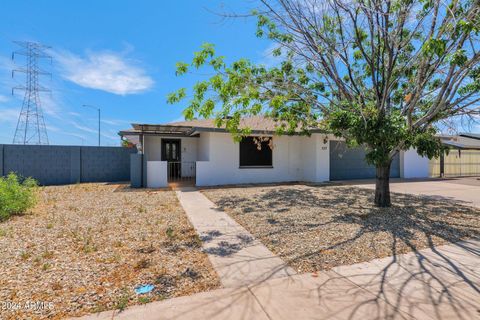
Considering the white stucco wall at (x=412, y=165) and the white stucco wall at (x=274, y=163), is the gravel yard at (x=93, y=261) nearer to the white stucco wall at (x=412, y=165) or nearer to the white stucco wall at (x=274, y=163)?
the white stucco wall at (x=274, y=163)

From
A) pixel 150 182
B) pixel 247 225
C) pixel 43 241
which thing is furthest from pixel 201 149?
pixel 43 241

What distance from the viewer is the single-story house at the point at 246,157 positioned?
38.6 ft

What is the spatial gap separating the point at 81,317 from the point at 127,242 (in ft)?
6.77

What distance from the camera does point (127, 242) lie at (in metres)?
4.43

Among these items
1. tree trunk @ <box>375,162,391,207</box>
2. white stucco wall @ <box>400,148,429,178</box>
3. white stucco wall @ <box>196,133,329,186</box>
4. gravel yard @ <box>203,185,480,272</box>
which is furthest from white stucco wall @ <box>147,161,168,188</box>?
white stucco wall @ <box>400,148,429,178</box>

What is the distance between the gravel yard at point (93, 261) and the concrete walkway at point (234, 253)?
173mm

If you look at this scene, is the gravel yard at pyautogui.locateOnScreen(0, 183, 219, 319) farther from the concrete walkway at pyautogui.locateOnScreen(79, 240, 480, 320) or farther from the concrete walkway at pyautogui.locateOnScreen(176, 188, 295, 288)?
the concrete walkway at pyautogui.locateOnScreen(79, 240, 480, 320)

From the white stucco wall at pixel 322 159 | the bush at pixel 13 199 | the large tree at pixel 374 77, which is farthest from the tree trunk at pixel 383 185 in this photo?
the bush at pixel 13 199

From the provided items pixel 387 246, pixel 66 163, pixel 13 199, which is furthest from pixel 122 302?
pixel 66 163

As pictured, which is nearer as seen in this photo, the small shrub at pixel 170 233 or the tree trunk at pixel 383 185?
the small shrub at pixel 170 233

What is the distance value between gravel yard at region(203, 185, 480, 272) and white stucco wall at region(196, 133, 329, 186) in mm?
3404

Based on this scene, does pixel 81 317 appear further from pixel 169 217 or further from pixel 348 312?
pixel 169 217

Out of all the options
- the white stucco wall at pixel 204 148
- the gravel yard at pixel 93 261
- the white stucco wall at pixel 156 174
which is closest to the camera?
the gravel yard at pixel 93 261

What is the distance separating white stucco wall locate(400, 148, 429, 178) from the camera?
16.2 meters
